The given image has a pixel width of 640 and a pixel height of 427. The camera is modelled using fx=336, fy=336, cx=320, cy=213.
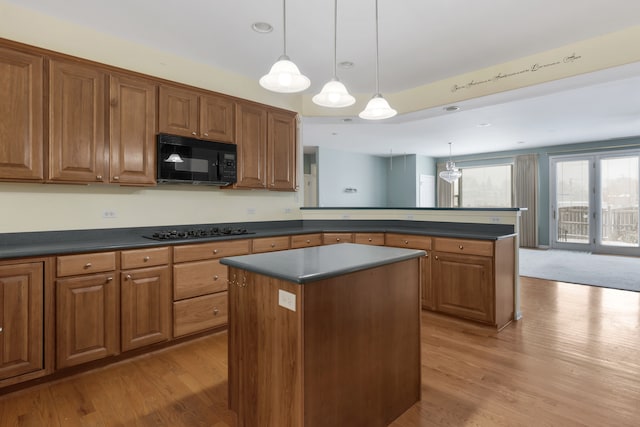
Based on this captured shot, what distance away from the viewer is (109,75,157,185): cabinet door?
278cm

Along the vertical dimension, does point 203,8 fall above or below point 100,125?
above

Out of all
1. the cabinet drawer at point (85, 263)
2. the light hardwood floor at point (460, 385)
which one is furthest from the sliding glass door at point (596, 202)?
the cabinet drawer at point (85, 263)

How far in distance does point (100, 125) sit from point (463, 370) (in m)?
3.38

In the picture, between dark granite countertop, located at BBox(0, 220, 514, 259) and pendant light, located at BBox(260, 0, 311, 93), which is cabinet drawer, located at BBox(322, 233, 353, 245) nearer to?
dark granite countertop, located at BBox(0, 220, 514, 259)

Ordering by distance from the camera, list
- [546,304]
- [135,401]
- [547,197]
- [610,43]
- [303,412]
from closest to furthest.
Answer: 1. [303,412]
2. [135,401]
3. [610,43]
4. [546,304]
5. [547,197]

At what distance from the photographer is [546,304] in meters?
4.00

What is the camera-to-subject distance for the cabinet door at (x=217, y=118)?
3324 millimetres

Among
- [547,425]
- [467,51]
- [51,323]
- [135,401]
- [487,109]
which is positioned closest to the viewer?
[547,425]

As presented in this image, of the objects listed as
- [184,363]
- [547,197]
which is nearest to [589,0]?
[184,363]

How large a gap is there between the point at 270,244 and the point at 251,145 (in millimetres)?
1127

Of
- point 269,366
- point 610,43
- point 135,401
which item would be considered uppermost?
point 610,43

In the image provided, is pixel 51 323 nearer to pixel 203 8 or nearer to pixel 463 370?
pixel 203 8

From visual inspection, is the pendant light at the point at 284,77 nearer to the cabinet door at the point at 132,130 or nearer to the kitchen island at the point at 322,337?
the kitchen island at the point at 322,337

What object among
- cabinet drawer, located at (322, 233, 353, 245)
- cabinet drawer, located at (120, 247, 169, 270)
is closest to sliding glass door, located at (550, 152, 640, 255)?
cabinet drawer, located at (322, 233, 353, 245)
